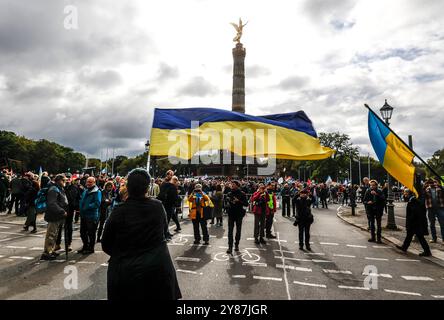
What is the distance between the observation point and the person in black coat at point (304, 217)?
29.2 ft

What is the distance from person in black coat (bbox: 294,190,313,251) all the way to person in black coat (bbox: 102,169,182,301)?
654 centimetres

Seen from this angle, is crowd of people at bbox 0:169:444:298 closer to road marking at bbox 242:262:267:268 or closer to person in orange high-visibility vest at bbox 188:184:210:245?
person in orange high-visibility vest at bbox 188:184:210:245

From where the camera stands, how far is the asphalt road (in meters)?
5.20

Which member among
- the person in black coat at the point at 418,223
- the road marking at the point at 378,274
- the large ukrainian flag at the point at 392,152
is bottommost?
the road marking at the point at 378,274

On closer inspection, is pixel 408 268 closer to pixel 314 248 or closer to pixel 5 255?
pixel 314 248

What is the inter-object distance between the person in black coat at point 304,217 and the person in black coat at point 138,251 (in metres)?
6.54

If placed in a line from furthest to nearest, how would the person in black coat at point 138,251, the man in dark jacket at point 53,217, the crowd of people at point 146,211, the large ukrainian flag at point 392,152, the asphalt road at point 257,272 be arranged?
the man in dark jacket at point 53,217, the large ukrainian flag at point 392,152, the asphalt road at point 257,272, the crowd of people at point 146,211, the person in black coat at point 138,251

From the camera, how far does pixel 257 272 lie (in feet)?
21.0

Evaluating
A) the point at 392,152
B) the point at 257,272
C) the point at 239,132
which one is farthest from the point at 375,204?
the point at 257,272

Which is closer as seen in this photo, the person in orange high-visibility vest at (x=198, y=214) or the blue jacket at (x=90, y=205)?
the blue jacket at (x=90, y=205)

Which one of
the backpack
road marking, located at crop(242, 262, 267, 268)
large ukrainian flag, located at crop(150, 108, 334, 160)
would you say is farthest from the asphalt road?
large ukrainian flag, located at crop(150, 108, 334, 160)

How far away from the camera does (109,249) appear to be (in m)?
2.98

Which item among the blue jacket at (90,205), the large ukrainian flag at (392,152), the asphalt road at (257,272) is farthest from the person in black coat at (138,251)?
the large ukrainian flag at (392,152)
